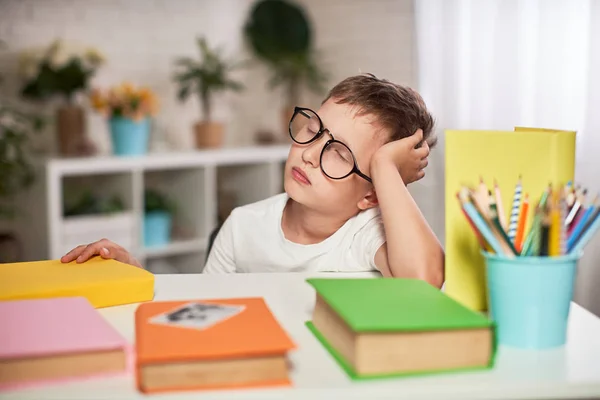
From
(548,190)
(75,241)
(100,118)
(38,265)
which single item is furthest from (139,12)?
(548,190)

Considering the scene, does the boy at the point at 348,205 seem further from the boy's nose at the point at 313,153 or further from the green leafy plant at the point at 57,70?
the green leafy plant at the point at 57,70

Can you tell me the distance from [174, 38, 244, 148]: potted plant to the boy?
75.4 inches

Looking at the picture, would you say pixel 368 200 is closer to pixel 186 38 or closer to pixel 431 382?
pixel 431 382

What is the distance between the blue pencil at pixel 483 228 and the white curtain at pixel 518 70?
1.45 metres

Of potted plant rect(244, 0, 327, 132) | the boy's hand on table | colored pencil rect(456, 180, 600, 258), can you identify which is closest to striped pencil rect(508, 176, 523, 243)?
colored pencil rect(456, 180, 600, 258)

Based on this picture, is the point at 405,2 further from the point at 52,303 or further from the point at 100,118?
the point at 52,303

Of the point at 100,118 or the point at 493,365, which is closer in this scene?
the point at 493,365

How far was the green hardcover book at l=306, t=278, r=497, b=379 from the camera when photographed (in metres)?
0.70

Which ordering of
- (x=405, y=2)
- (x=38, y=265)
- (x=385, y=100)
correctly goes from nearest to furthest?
1. (x=38, y=265)
2. (x=385, y=100)
3. (x=405, y=2)

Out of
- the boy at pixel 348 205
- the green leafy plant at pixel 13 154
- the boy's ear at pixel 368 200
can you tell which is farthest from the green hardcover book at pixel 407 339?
the green leafy plant at pixel 13 154

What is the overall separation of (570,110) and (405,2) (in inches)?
50.8

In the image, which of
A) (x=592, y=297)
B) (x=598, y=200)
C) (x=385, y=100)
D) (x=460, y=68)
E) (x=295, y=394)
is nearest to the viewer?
(x=295, y=394)

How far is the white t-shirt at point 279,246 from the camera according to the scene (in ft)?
4.35

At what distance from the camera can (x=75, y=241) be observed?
288 centimetres
